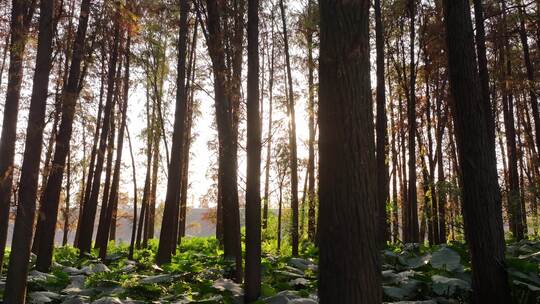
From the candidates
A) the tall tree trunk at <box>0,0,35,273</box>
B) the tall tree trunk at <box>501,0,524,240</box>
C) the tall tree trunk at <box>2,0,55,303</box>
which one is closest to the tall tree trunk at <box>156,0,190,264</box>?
the tall tree trunk at <box>0,0,35,273</box>

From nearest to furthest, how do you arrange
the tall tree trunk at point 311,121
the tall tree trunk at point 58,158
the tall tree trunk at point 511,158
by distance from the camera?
the tall tree trunk at point 58,158 < the tall tree trunk at point 311,121 < the tall tree trunk at point 511,158

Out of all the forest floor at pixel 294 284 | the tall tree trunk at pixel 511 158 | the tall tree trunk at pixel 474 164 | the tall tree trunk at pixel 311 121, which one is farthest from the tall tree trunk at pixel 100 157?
the tall tree trunk at pixel 511 158

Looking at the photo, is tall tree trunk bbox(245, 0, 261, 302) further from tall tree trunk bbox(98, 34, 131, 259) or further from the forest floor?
tall tree trunk bbox(98, 34, 131, 259)

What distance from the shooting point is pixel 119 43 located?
14070 millimetres

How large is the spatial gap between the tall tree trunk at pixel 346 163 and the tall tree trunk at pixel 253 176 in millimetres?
2679

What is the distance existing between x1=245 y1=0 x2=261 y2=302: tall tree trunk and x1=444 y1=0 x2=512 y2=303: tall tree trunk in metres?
2.50

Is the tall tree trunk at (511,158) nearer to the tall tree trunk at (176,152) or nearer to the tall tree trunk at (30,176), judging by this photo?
the tall tree trunk at (176,152)

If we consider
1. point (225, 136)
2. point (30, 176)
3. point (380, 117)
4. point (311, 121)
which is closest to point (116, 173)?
point (225, 136)

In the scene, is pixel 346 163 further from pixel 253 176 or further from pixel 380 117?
pixel 380 117

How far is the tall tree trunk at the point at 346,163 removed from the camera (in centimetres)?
289

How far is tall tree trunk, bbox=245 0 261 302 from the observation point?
5566 mm

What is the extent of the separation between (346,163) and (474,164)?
2766 mm

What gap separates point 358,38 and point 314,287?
3634 millimetres

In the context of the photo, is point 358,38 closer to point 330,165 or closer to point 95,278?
point 330,165
